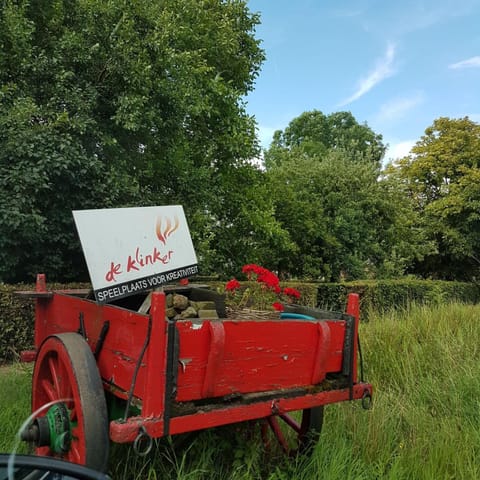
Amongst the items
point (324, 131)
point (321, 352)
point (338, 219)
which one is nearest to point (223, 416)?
point (321, 352)

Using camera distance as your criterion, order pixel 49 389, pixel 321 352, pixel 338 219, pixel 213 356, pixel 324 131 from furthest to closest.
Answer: pixel 324 131, pixel 338 219, pixel 49 389, pixel 321 352, pixel 213 356

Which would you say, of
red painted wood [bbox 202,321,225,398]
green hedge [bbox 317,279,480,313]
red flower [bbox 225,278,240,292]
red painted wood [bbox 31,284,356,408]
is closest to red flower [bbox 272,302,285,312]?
red flower [bbox 225,278,240,292]

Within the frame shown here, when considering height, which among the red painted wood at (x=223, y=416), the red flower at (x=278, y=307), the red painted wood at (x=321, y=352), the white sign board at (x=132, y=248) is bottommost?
the red painted wood at (x=223, y=416)

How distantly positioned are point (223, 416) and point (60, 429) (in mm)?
743

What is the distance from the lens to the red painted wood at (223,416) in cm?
186

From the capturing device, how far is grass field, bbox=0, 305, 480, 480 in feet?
8.89

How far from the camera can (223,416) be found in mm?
2107

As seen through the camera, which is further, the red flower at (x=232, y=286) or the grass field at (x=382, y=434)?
the red flower at (x=232, y=286)

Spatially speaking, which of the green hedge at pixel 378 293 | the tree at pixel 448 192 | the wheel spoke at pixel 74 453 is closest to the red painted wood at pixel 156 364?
the wheel spoke at pixel 74 453

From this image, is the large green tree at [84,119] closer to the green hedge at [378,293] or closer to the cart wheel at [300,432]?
the green hedge at [378,293]

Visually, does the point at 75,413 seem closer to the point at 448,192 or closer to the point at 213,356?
the point at 213,356

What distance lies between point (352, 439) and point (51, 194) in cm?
564

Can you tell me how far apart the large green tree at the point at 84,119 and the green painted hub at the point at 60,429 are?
457cm

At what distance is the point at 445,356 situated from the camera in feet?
15.1
